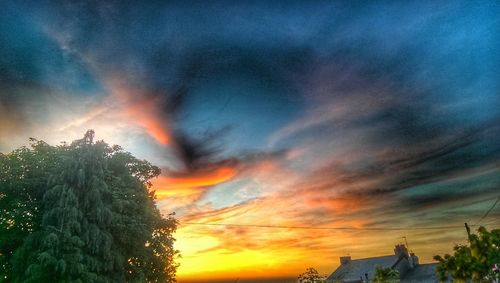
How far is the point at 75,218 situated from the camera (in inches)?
979

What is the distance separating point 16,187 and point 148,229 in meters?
12.2

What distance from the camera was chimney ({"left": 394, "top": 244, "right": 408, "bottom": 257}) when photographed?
6172cm

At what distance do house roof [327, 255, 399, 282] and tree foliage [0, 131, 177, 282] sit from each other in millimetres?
44617

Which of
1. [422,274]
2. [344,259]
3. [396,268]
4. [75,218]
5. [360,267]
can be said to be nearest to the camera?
[75,218]

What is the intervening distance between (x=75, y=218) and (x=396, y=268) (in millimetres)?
55571

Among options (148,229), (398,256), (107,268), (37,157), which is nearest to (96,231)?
(107,268)

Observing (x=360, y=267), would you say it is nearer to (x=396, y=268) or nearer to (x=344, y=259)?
(x=344, y=259)

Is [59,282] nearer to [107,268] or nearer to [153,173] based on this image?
[107,268]

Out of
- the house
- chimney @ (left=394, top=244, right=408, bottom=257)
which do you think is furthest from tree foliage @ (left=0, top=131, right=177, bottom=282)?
chimney @ (left=394, top=244, right=408, bottom=257)

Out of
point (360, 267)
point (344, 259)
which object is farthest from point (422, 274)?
point (344, 259)

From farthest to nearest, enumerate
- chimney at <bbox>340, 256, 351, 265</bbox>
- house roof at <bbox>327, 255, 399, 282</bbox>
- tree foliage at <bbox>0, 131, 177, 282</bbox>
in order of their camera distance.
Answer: chimney at <bbox>340, 256, 351, 265</bbox> → house roof at <bbox>327, 255, 399, 282</bbox> → tree foliage at <bbox>0, 131, 177, 282</bbox>

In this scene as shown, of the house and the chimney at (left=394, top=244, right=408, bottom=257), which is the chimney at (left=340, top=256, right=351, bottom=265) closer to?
the house

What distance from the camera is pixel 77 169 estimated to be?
26922 millimetres

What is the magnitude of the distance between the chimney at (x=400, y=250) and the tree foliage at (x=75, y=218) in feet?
154
